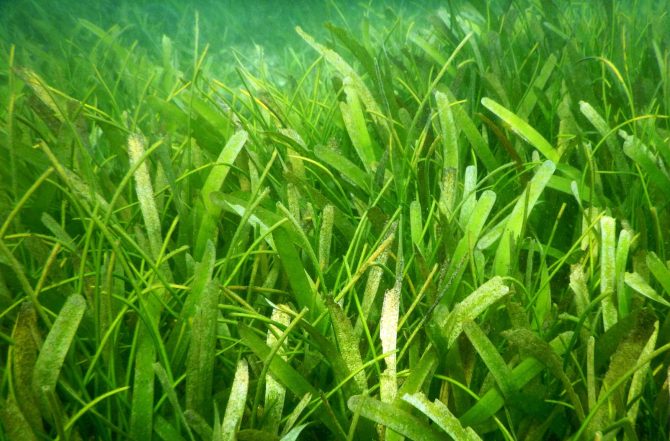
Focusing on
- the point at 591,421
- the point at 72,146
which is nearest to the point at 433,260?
the point at 591,421

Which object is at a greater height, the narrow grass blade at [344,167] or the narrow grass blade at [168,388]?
the narrow grass blade at [344,167]

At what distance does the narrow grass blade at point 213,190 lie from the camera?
971mm

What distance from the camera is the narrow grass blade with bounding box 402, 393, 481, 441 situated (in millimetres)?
664

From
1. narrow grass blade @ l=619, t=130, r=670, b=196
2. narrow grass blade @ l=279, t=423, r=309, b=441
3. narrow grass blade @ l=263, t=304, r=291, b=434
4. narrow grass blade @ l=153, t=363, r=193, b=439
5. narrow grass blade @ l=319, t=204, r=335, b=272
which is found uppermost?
narrow grass blade @ l=619, t=130, r=670, b=196

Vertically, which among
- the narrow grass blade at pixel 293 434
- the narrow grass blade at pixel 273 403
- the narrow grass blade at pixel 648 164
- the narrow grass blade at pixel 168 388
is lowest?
the narrow grass blade at pixel 273 403

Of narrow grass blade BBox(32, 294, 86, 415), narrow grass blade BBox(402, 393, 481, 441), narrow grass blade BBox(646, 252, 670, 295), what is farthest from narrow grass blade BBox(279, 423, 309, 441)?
narrow grass blade BBox(646, 252, 670, 295)

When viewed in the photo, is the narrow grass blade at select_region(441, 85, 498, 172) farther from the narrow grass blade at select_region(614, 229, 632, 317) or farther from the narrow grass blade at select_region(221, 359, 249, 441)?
the narrow grass blade at select_region(221, 359, 249, 441)

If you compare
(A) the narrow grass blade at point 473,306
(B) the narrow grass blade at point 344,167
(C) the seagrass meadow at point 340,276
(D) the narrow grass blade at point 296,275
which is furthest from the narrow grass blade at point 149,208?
(A) the narrow grass blade at point 473,306

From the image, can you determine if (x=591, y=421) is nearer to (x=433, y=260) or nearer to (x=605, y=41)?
(x=433, y=260)

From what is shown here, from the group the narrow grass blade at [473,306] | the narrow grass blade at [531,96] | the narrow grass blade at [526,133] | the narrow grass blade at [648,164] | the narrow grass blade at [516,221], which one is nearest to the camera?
the narrow grass blade at [473,306]

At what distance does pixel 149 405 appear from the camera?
0.70 m

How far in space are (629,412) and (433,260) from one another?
31 cm

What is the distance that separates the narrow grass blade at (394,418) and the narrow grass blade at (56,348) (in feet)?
0.92

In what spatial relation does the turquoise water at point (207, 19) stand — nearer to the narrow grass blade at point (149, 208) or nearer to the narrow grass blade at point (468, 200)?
the narrow grass blade at point (468, 200)
